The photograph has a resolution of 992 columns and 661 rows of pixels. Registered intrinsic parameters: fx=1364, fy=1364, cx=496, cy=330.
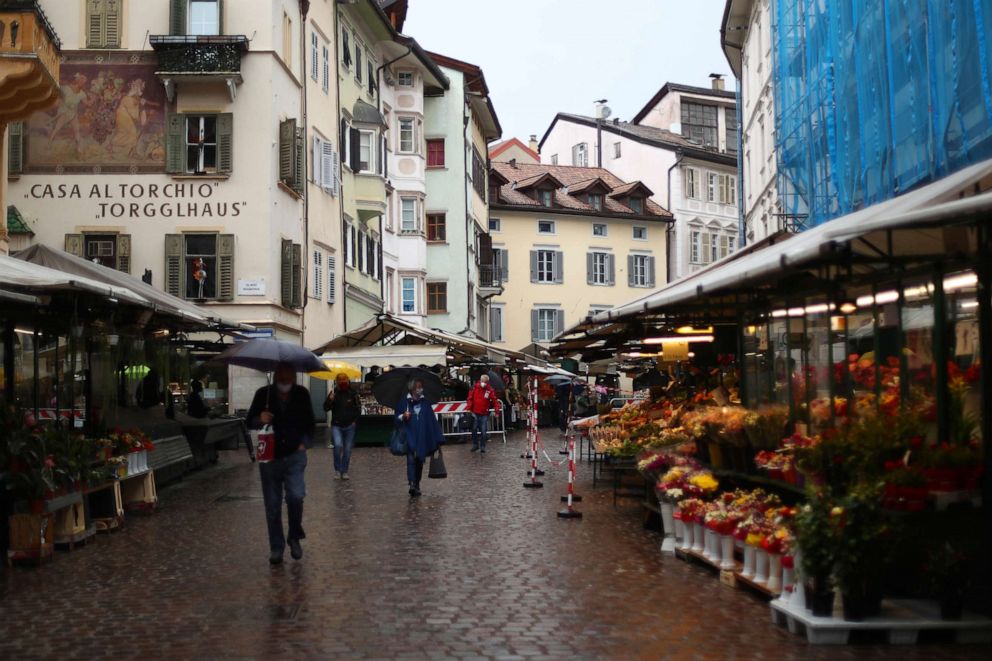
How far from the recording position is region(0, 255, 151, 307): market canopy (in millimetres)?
14180

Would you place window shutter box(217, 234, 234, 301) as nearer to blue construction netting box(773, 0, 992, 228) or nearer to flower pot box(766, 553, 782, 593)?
blue construction netting box(773, 0, 992, 228)

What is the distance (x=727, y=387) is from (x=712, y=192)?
60827mm

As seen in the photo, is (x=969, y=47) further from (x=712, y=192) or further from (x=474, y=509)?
(x=712, y=192)

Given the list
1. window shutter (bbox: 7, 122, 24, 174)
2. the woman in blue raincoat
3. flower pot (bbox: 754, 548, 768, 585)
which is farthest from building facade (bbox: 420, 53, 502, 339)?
flower pot (bbox: 754, 548, 768, 585)

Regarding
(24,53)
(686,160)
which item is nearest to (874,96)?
(24,53)

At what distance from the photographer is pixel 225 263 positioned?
35.3 m

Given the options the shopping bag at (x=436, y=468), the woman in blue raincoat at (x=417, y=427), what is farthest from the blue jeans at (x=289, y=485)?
the shopping bag at (x=436, y=468)

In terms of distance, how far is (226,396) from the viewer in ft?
117


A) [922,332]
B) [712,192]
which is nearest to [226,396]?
[922,332]

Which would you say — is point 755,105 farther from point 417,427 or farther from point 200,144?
point 417,427

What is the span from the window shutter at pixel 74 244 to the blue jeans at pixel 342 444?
46.6 feet

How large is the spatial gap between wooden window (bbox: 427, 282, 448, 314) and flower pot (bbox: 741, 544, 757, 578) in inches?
2046

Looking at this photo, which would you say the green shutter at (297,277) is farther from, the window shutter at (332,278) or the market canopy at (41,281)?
the market canopy at (41,281)

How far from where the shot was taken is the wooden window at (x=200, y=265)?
35094 mm
